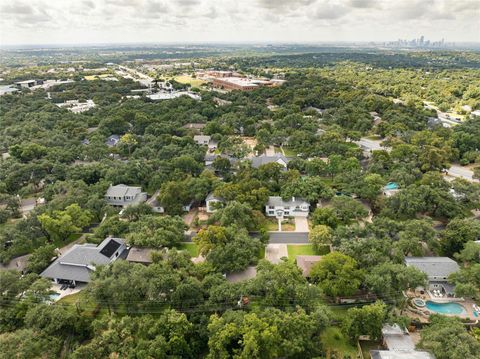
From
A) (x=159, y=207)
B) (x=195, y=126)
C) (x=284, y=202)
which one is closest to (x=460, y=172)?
(x=284, y=202)

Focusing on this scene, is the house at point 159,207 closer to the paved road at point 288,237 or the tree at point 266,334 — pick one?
the paved road at point 288,237

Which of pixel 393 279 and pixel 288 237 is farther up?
pixel 393 279

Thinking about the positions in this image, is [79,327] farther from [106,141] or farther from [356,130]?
[356,130]

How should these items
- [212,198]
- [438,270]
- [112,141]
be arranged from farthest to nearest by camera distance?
[112,141]
[212,198]
[438,270]

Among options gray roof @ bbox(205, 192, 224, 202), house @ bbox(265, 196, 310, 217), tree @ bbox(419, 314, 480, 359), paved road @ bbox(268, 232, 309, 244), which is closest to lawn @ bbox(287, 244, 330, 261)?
paved road @ bbox(268, 232, 309, 244)

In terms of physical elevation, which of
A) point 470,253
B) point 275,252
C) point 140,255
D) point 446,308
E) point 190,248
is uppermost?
point 470,253

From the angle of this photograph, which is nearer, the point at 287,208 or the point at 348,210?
the point at 348,210

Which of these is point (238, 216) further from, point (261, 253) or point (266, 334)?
point (266, 334)

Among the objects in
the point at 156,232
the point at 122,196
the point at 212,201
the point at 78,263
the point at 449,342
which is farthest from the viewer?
the point at 122,196
